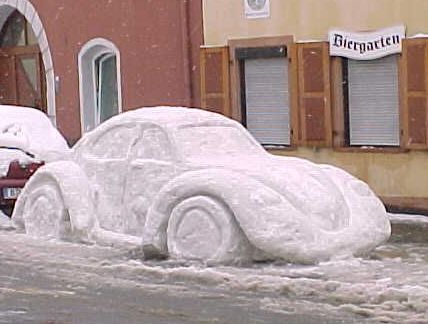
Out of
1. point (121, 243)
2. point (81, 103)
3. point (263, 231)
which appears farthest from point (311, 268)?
point (81, 103)

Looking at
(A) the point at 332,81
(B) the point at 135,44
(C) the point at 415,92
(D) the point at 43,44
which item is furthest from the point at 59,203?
(D) the point at 43,44

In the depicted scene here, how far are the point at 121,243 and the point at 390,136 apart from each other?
6114 mm

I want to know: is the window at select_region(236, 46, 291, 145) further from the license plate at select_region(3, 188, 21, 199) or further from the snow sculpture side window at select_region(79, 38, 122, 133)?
the license plate at select_region(3, 188, 21, 199)

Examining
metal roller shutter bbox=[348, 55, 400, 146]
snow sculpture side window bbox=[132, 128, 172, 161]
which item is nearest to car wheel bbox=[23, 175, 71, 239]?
snow sculpture side window bbox=[132, 128, 172, 161]

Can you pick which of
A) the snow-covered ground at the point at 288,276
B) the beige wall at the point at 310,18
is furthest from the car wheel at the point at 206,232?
the beige wall at the point at 310,18

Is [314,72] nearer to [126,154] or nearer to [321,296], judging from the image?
[126,154]

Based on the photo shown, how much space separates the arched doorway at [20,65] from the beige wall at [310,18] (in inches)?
241

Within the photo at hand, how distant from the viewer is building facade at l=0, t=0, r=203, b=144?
1966 cm

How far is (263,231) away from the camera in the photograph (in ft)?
34.5

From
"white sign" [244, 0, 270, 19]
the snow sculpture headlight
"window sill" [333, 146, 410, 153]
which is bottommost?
the snow sculpture headlight

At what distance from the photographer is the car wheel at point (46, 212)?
12.6 metres

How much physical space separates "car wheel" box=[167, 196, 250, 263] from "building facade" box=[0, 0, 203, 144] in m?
8.57

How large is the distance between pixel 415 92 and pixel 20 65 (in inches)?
443

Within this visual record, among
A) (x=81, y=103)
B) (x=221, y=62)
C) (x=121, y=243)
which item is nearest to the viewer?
(x=121, y=243)
